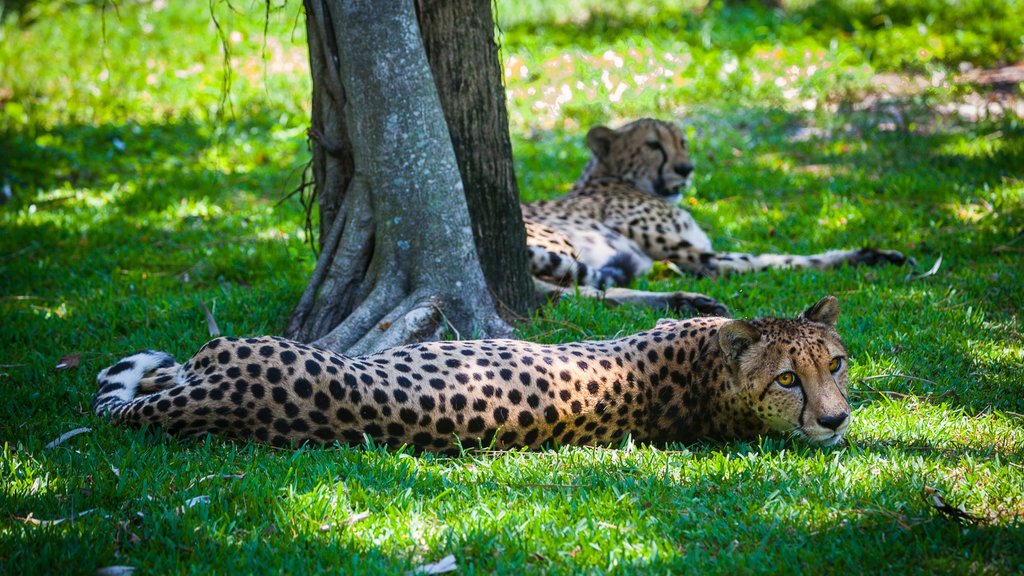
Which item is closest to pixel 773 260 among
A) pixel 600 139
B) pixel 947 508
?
pixel 600 139

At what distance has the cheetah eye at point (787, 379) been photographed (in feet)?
14.8

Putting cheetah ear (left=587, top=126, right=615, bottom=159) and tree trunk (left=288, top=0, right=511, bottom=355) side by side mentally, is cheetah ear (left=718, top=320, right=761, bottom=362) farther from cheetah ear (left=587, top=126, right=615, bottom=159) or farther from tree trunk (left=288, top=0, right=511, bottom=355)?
cheetah ear (left=587, top=126, right=615, bottom=159)

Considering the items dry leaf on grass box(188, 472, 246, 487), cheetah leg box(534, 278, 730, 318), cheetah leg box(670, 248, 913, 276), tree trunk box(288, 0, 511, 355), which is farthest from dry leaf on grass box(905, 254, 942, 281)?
dry leaf on grass box(188, 472, 246, 487)

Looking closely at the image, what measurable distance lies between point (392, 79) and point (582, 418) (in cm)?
211

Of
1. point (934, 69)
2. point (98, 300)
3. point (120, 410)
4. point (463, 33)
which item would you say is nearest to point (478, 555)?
point (120, 410)

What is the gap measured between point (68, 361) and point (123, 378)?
3.22 ft

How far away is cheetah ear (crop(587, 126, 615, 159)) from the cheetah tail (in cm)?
454

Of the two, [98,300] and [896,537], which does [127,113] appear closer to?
[98,300]

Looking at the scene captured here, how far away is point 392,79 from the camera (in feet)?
17.5

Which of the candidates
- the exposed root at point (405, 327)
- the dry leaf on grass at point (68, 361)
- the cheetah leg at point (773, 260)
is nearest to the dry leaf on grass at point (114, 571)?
the exposed root at point (405, 327)

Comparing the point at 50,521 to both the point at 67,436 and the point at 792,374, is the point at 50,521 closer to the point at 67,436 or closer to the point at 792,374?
the point at 67,436

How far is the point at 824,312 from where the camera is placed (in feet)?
15.6

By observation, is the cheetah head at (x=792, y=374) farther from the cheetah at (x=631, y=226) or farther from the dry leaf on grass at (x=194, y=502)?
the cheetah at (x=631, y=226)

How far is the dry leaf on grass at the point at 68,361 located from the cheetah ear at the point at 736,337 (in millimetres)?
3678
